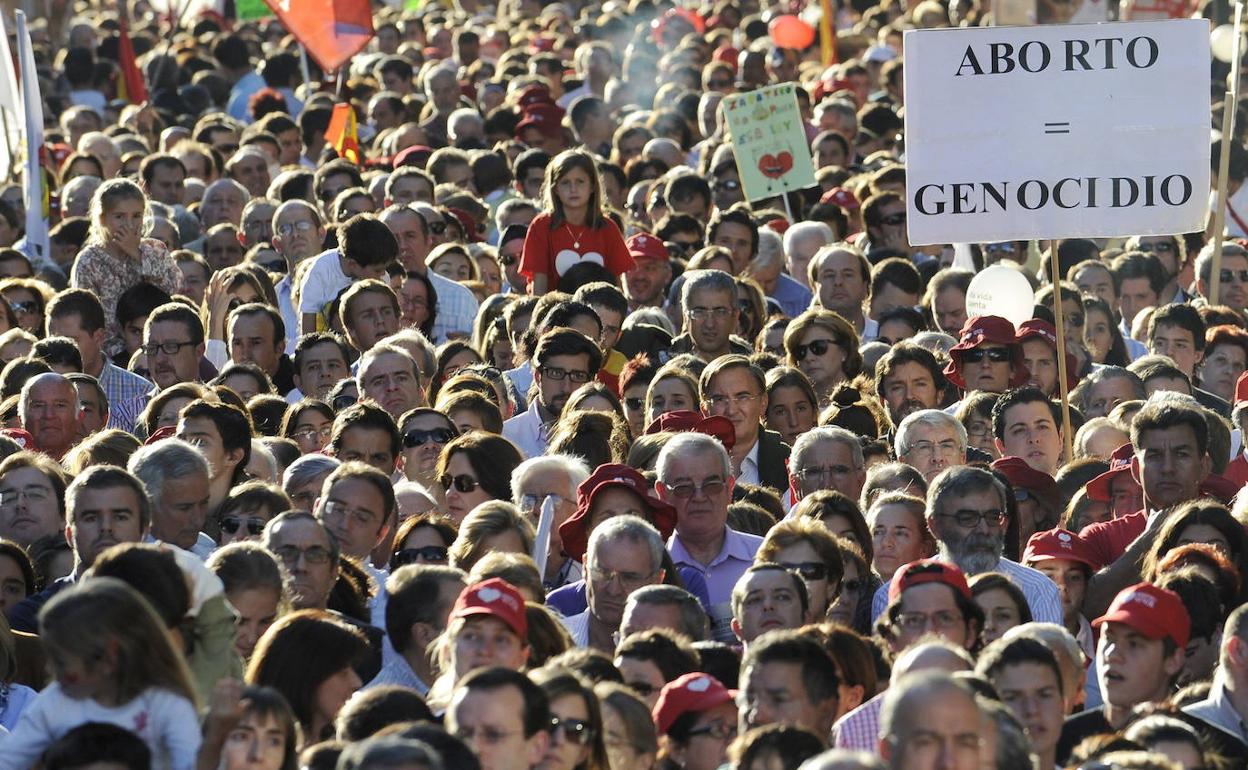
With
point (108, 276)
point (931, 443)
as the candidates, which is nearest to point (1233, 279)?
point (931, 443)

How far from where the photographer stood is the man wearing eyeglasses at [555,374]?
11.1 metres

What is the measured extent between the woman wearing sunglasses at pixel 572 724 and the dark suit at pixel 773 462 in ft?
13.1

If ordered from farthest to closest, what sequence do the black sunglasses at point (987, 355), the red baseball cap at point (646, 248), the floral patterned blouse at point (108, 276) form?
the red baseball cap at point (646, 248), the floral patterned blouse at point (108, 276), the black sunglasses at point (987, 355)

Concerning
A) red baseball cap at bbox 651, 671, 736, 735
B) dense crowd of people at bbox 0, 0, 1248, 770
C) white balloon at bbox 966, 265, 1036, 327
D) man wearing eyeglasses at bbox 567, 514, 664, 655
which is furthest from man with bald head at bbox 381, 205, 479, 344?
red baseball cap at bbox 651, 671, 736, 735

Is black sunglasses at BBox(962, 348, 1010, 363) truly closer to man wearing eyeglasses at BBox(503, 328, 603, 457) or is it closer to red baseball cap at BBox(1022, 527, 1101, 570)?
man wearing eyeglasses at BBox(503, 328, 603, 457)

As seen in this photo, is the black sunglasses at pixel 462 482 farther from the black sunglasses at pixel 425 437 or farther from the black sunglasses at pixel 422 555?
the black sunglasses at pixel 422 555

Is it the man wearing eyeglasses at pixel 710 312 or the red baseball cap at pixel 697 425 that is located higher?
the red baseball cap at pixel 697 425

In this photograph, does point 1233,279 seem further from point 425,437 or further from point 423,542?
point 423,542

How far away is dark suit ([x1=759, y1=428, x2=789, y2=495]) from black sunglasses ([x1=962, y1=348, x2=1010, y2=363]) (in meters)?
1.15

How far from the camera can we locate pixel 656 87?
22.5m

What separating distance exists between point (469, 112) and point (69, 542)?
36.6 feet

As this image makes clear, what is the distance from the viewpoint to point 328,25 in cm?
1922

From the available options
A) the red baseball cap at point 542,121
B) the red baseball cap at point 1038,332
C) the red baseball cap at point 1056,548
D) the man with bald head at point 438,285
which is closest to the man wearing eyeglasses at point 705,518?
the red baseball cap at point 1056,548

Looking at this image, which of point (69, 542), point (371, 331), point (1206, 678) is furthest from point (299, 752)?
point (371, 331)
